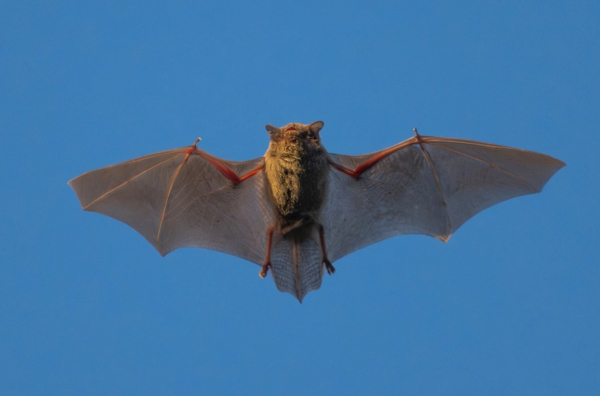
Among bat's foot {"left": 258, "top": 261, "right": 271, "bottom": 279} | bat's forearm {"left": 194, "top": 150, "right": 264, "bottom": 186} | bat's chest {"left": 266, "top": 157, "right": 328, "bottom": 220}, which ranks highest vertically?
bat's forearm {"left": 194, "top": 150, "right": 264, "bottom": 186}

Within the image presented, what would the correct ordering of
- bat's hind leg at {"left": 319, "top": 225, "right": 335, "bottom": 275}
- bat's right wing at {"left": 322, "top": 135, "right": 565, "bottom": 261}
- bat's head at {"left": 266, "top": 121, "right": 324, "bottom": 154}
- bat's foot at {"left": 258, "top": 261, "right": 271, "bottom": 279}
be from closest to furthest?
bat's head at {"left": 266, "top": 121, "right": 324, "bottom": 154}, bat's foot at {"left": 258, "top": 261, "right": 271, "bottom": 279}, bat's hind leg at {"left": 319, "top": 225, "right": 335, "bottom": 275}, bat's right wing at {"left": 322, "top": 135, "right": 565, "bottom": 261}

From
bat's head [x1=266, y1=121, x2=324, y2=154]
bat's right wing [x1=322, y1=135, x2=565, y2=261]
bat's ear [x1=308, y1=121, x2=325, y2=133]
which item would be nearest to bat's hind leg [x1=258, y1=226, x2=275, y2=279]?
A: bat's right wing [x1=322, y1=135, x2=565, y2=261]

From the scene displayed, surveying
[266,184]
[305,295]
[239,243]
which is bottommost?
[305,295]

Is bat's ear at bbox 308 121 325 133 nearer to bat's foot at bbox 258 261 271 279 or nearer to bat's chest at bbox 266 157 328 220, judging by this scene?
bat's chest at bbox 266 157 328 220

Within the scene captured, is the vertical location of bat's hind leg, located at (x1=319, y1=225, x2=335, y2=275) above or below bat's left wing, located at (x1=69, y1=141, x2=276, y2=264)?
below

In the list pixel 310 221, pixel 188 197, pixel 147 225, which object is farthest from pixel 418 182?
pixel 147 225

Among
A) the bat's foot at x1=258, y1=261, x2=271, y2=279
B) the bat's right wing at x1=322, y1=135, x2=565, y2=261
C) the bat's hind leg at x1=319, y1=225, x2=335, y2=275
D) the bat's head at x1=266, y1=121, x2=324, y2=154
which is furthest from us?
the bat's right wing at x1=322, y1=135, x2=565, y2=261

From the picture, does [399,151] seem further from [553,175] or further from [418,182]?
[553,175]
